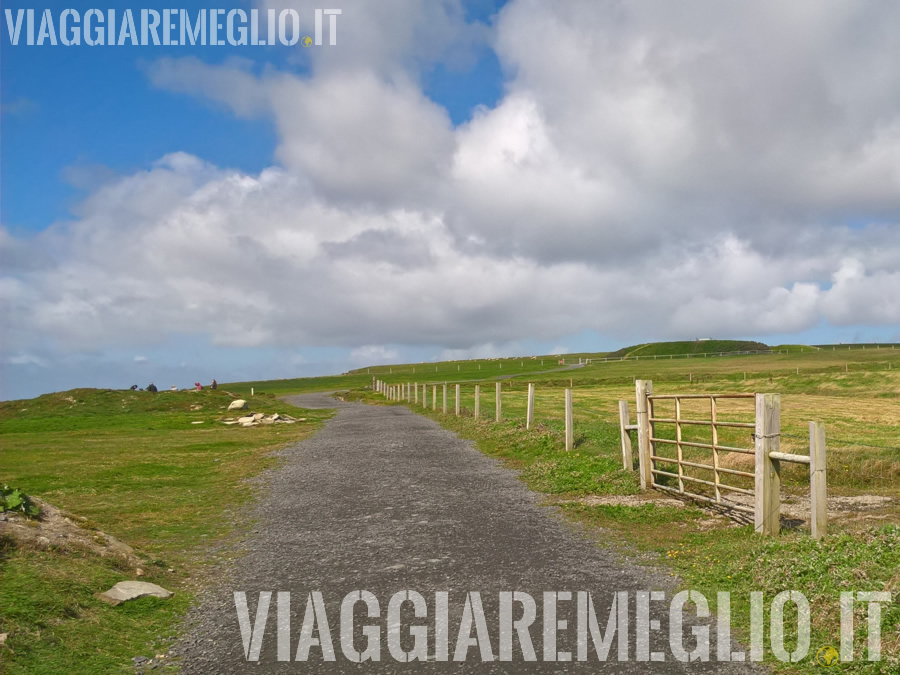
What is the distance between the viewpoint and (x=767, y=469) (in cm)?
995

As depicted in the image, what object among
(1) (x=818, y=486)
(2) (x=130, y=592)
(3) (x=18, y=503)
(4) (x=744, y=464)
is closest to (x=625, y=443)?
(4) (x=744, y=464)

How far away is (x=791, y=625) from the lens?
20.4ft

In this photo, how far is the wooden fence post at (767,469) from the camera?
32.0 feet

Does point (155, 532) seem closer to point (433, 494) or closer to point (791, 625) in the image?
point (433, 494)

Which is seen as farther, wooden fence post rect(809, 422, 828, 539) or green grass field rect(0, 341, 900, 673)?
wooden fence post rect(809, 422, 828, 539)

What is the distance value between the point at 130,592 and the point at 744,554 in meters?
7.86

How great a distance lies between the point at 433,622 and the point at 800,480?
12408 mm

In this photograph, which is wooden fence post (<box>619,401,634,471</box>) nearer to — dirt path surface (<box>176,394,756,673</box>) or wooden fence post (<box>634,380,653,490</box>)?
wooden fence post (<box>634,380,653,490</box>)

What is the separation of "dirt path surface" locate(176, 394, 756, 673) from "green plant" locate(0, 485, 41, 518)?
120 inches

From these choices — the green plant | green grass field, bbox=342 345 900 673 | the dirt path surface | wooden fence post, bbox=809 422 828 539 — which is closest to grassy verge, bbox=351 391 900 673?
green grass field, bbox=342 345 900 673

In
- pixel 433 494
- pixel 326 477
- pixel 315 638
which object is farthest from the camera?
pixel 326 477

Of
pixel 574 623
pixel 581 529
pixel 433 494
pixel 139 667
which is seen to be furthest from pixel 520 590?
pixel 433 494

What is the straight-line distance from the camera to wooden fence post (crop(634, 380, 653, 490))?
13859 millimetres

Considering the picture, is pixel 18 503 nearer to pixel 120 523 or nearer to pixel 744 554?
pixel 120 523
